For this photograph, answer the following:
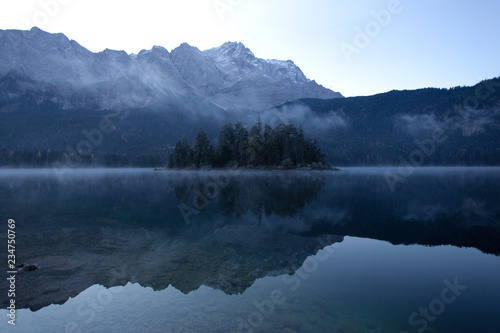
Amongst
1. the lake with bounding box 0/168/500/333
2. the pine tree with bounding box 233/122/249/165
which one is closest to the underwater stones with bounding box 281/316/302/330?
the lake with bounding box 0/168/500/333

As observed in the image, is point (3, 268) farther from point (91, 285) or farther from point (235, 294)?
point (235, 294)

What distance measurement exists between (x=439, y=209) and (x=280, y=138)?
290 ft

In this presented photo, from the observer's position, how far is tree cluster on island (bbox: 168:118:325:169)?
4405 inches

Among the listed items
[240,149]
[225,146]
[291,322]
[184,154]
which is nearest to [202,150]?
[225,146]

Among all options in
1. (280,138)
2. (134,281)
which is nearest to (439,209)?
(134,281)

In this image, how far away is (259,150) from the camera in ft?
361

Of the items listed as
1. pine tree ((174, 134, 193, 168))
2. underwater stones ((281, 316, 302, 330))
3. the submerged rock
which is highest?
pine tree ((174, 134, 193, 168))

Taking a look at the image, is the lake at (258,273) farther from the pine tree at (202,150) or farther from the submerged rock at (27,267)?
the pine tree at (202,150)

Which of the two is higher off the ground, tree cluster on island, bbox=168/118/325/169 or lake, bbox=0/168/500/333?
tree cluster on island, bbox=168/118/325/169

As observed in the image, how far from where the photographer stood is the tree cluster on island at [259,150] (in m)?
112

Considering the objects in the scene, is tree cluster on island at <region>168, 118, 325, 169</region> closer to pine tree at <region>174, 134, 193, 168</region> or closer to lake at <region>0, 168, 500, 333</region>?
pine tree at <region>174, 134, 193, 168</region>

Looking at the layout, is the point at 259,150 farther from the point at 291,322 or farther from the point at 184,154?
the point at 291,322

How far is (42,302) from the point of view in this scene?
31.3 ft

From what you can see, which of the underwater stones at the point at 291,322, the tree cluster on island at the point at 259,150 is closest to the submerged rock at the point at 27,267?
the underwater stones at the point at 291,322
